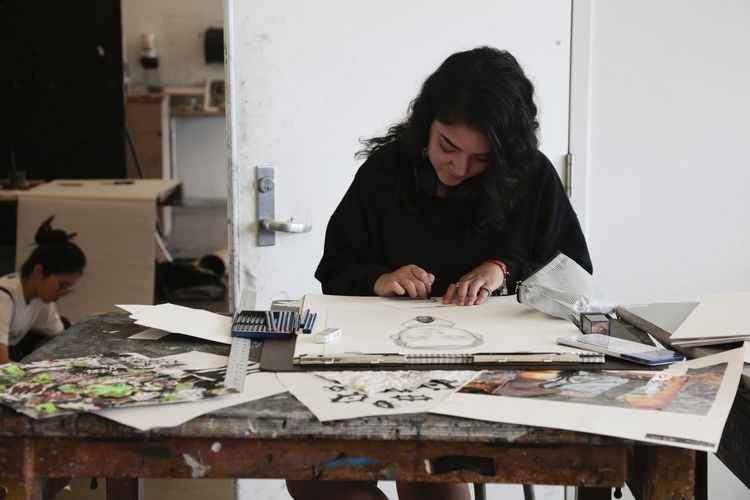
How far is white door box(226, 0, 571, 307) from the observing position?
7.88 ft

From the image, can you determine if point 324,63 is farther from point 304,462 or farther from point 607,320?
point 304,462

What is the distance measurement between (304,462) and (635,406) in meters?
0.40

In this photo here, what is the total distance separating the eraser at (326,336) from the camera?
127cm

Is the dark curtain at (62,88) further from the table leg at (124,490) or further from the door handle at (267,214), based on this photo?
the table leg at (124,490)

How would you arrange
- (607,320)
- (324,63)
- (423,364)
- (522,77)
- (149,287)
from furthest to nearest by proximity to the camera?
(149,287), (324,63), (522,77), (607,320), (423,364)

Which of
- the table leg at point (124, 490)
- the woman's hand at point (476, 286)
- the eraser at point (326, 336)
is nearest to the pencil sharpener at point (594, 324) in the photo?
the woman's hand at point (476, 286)

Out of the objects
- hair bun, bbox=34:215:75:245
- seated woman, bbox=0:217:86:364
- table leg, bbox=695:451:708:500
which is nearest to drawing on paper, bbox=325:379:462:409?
table leg, bbox=695:451:708:500

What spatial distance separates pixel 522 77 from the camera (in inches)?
64.8

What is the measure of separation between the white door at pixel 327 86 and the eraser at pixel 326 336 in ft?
3.94

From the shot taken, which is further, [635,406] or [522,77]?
[522,77]

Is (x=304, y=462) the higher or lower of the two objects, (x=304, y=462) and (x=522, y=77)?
the lower

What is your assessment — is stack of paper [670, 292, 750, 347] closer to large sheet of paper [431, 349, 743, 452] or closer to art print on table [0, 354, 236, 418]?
large sheet of paper [431, 349, 743, 452]

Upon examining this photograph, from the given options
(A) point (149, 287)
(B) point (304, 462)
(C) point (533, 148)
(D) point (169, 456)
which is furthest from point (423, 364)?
(A) point (149, 287)

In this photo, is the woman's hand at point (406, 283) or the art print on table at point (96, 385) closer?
the art print on table at point (96, 385)
